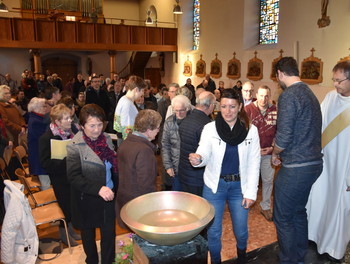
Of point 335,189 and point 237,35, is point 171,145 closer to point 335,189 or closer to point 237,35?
point 335,189

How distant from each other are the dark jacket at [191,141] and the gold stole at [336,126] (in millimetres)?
1161

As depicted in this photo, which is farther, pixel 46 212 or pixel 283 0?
pixel 283 0

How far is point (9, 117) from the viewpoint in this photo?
5.58 metres

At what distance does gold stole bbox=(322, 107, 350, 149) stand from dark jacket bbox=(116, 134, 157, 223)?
1.74 m

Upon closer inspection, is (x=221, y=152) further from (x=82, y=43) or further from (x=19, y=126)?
(x=82, y=43)

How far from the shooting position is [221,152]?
8.67ft

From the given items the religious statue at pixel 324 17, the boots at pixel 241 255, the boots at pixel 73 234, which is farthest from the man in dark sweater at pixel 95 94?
the religious statue at pixel 324 17

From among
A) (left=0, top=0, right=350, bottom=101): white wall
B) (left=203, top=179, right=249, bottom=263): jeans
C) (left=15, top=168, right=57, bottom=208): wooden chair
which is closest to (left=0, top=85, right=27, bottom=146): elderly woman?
(left=15, top=168, right=57, bottom=208): wooden chair

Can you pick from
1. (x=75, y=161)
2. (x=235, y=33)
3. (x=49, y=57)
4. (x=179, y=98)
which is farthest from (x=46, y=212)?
(x=49, y=57)

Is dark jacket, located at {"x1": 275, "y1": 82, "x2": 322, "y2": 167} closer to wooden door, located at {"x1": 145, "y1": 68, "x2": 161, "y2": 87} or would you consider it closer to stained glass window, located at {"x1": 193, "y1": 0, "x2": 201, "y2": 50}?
stained glass window, located at {"x1": 193, "y1": 0, "x2": 201, "y2": 50}

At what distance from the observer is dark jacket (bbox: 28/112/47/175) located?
384 cm

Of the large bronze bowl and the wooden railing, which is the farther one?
the wooden railing

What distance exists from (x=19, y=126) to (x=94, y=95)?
1878mm

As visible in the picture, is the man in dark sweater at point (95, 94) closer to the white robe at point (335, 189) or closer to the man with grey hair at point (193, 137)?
the man with grey hair at point (193, 137)
